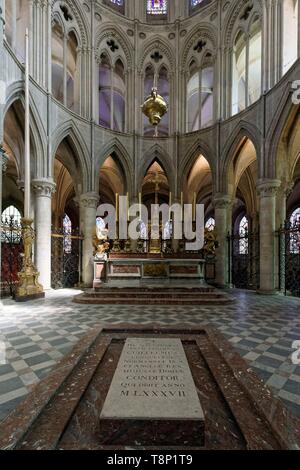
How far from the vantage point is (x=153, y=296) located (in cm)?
845

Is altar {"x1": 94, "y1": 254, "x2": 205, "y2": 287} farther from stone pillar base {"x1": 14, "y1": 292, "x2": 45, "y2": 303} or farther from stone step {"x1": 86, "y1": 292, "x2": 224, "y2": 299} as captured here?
stone pillar base {"x1": 14, "y1": 292, "x2": 45, "y2": 303}

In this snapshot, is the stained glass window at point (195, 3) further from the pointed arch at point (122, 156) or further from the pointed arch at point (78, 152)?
the pointed arch at point (78, 152)

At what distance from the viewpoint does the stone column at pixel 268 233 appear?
10.4 meters

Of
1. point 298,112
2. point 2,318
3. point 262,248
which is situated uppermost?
point 298,112

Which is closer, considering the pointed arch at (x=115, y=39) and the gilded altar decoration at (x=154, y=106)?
the gilded altar decoration at (x=154, y=106)

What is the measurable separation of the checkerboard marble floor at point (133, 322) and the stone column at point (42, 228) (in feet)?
9.22

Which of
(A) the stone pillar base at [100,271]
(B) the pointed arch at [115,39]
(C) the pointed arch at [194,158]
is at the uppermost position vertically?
(B) the pointed arch at [115,39]

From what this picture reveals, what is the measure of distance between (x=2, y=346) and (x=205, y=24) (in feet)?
59.2

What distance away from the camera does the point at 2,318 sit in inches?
234

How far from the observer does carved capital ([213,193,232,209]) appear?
13297 millimetres

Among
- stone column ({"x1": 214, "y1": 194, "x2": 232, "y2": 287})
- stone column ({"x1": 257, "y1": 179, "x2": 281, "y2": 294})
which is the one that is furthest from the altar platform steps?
stone column ({"x1": 214, "y1": 194, "x2": 232, "y2": 287})

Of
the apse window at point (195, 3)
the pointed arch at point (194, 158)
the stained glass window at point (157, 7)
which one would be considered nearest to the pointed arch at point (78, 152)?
the pointed arch at point (194, 158)
